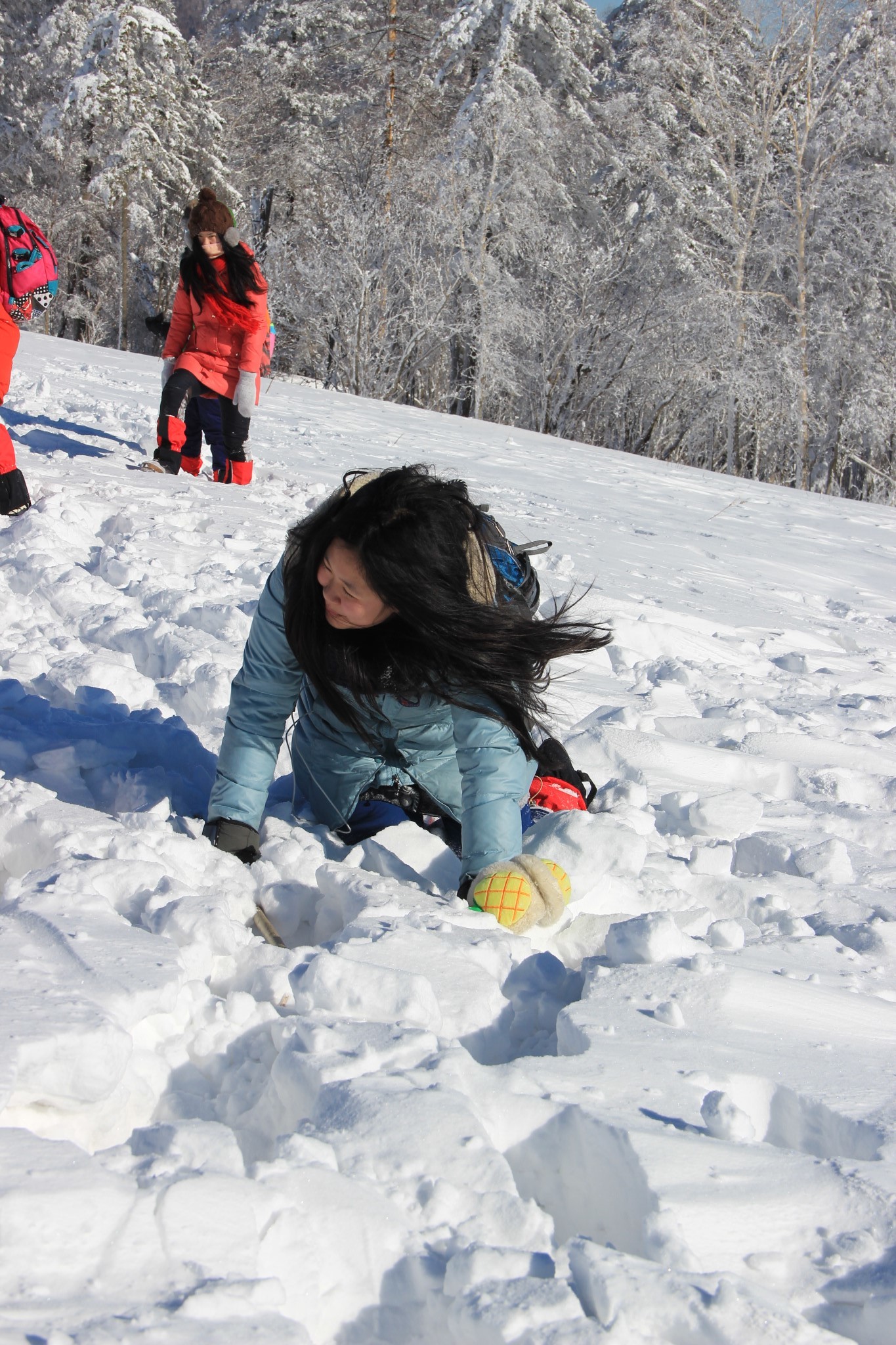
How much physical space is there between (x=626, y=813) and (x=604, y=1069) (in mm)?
1077

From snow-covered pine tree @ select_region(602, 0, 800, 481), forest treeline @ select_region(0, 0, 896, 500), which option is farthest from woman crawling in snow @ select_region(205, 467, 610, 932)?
snow-covered pine tree @ select_region(602, 0, 800, 481)

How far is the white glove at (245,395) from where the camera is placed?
5324 millimetres

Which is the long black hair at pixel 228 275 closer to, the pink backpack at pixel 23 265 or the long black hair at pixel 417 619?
the pink backpack at pixel 23 265

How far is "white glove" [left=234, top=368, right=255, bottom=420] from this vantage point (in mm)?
5324

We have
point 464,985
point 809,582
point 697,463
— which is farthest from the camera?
point 697,463

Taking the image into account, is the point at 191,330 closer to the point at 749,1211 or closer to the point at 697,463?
the point at 749,1211

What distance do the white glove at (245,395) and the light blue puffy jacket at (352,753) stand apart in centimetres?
339

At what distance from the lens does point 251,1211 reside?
3.44 ft

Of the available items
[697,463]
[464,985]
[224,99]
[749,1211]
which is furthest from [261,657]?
[224,99]

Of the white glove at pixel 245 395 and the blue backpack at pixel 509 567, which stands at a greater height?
the white glove at pixel 245 395

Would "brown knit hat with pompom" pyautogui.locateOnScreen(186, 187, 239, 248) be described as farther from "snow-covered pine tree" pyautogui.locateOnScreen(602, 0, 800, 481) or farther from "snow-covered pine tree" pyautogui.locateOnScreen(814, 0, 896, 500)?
"snow-covered pine tree" pyautogui.locateOnScreen(814, 0, 896, 500)

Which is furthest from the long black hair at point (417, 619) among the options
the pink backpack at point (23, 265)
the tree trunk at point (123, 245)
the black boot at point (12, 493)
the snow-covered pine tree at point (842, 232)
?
the tree trunk at point (123, 245)

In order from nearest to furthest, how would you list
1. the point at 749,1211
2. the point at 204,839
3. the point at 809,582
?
the point at 749,1211 < the point at 204,839 < the point at 809,582

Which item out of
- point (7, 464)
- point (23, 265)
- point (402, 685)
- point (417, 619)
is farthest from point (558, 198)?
point (417, 619)
